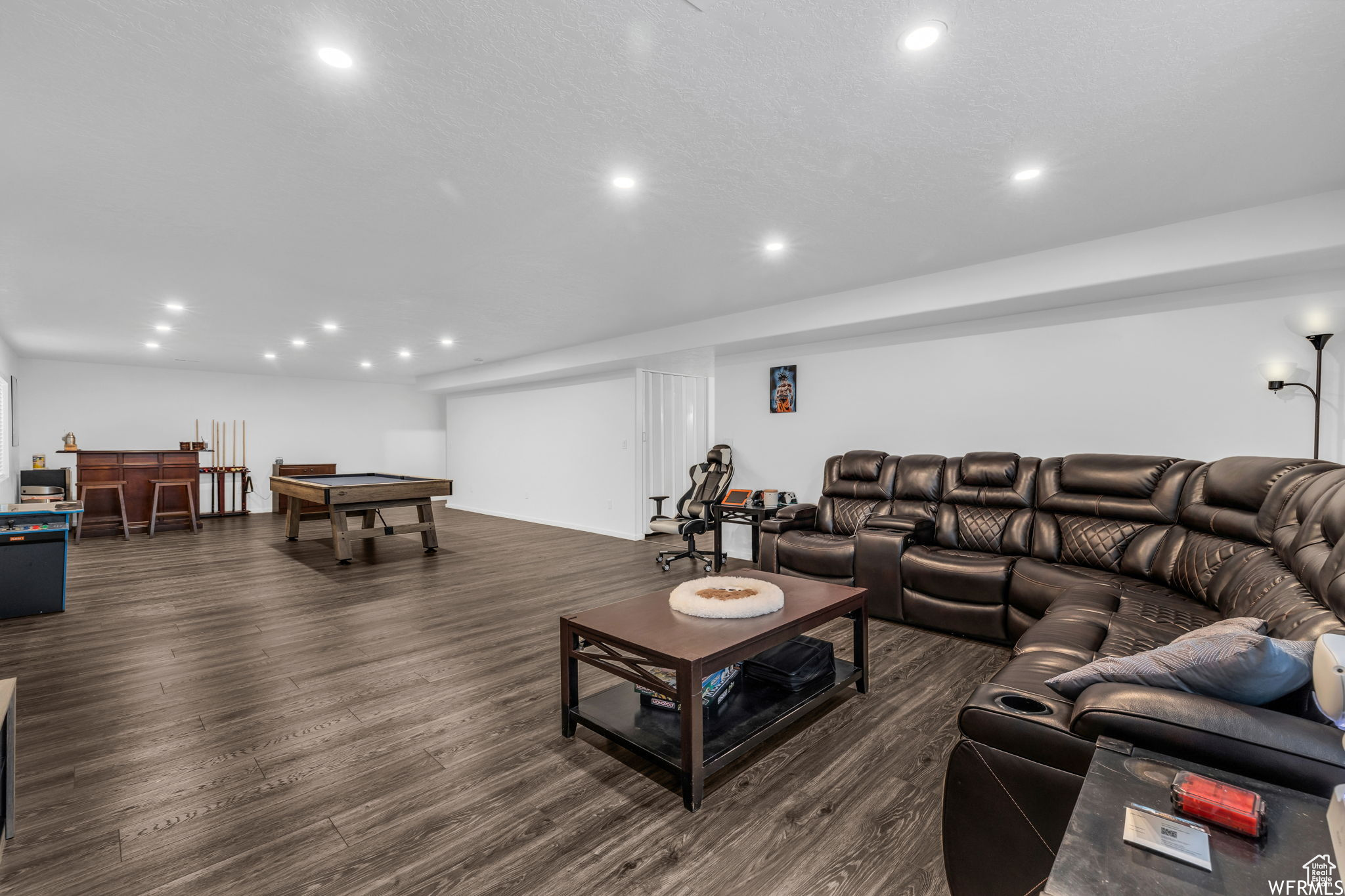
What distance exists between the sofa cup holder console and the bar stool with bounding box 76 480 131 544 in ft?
31.1

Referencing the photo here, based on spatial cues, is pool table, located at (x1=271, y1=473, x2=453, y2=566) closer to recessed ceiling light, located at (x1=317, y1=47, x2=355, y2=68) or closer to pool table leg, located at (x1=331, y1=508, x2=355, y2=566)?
pool table leg, located at (x1=331, y1=508, x2=355, y2=566)

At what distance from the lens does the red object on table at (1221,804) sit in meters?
0.86

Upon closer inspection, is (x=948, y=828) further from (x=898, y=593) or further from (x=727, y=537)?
(x=727, y=537)

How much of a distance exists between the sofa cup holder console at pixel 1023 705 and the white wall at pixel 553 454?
19.0 ft

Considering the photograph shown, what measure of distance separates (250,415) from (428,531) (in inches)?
222

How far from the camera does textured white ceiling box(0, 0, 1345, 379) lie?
5.54 ft

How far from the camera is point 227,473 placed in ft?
30.7

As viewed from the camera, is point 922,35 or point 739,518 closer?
point 922,35

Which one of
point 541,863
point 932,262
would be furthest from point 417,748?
point 932,262

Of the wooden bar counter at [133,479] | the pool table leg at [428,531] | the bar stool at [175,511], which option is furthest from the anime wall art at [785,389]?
the wooden bar counter at [133,479]

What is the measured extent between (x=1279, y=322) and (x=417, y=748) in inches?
201

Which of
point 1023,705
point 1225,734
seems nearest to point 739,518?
point 1023,705

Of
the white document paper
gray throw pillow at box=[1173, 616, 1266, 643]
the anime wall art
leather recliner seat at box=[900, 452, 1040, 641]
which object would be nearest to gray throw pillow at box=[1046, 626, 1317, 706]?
gray throw pillow at box=[1173, 616, 1266, 643]

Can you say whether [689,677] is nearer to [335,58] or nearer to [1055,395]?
[335,58]
